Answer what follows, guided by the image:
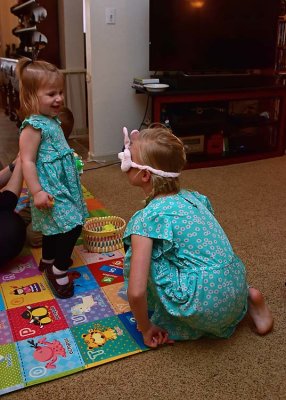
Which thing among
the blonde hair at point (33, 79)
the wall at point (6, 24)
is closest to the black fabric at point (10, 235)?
the blonde hair at point (33, 79)

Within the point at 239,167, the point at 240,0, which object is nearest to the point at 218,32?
the point at 240,0

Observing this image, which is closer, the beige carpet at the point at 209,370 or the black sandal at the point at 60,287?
the beige carpet at the point at 209,370

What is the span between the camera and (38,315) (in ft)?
→ 5.07

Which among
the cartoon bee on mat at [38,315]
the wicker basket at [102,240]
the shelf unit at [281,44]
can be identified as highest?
the shelf unit at [281,44]

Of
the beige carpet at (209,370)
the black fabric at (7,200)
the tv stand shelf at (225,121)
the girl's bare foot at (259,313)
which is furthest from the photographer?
the tv stand shelf at (225,121)

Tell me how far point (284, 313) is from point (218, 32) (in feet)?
8.30

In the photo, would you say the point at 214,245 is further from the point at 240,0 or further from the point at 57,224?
the point at 240,0

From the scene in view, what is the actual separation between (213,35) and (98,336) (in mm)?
2722

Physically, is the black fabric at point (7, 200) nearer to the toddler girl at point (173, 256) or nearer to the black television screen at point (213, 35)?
the toddler girl at point (173, 256)

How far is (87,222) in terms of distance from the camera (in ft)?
6.97

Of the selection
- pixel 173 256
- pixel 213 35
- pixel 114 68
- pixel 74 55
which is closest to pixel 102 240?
pixel 173 256

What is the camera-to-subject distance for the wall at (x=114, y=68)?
3232 mm

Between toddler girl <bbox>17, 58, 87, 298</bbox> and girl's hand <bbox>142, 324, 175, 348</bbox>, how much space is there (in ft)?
1.35

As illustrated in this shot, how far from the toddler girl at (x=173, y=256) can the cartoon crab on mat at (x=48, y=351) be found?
0.87 ft
